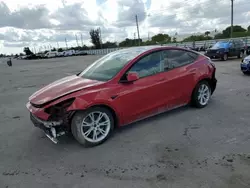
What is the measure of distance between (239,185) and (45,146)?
2972mm

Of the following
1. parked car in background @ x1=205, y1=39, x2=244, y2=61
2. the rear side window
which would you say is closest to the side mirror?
the rear side window

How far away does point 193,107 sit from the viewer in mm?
5211

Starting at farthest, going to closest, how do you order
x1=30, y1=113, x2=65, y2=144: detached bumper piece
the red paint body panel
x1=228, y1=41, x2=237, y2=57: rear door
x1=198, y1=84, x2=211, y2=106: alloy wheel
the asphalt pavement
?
x1=228, y1=41, x2=237, y2=57: rear door
x1=198, y1=84, x2=211, y2=106: alloy wheel
the red paint body panel
x1=30, y1=113, x2=65, y2=144: detached bumper piece
the asphalt pavement

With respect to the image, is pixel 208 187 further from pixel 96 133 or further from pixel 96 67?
pixel 96 67

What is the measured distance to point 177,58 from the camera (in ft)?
15.6

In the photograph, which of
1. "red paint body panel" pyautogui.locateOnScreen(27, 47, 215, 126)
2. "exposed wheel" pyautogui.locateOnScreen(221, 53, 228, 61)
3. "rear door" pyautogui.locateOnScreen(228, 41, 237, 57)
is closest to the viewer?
"red paint body panel" pyautogui.locateOnScreen(27, 47, 215, 126)

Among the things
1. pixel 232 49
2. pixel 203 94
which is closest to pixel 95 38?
pixel 232 49

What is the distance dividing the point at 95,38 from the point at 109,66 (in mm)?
84042

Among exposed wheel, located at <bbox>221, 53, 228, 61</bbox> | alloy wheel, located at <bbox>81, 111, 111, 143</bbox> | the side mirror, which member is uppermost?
the side mirror

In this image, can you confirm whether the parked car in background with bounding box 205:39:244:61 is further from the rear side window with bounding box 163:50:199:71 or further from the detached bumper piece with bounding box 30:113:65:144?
the detached bumper piece with bounding box 30:113:65:144

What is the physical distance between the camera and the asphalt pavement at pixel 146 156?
105 inches

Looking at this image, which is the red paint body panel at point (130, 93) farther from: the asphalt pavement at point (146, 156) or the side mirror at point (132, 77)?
the asphalt pavement at point (146, 156)

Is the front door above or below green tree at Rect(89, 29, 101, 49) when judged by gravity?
below

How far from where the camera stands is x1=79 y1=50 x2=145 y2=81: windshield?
13.1ft
